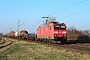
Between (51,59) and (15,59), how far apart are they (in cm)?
336

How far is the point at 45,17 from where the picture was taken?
230 ft

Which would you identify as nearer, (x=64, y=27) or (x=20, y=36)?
(x=64, y=27)

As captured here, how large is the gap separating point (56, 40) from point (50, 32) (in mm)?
2532

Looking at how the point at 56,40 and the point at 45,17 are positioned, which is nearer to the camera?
the point at 56,40

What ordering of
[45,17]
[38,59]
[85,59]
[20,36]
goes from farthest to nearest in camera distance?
[20,36] < [45,17] < [38,59] < [85,59]

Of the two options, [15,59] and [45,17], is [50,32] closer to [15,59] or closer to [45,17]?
[15,59]

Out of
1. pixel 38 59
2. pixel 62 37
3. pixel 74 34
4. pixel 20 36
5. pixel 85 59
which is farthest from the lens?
pixel 20 36

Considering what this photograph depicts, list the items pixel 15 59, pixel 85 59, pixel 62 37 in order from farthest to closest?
pixel 62 37 < pixel 15 59 < pixel 85 59

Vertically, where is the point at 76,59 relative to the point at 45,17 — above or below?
below

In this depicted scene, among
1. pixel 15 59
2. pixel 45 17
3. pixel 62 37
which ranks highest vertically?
pixel 45 17

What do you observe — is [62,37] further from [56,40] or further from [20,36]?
[20,36]

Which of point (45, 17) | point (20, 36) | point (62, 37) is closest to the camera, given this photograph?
point (62, 37)

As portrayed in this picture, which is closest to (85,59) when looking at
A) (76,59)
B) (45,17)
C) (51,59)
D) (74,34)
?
(76,59)

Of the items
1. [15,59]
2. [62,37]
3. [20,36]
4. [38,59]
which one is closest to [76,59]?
[38,59]
